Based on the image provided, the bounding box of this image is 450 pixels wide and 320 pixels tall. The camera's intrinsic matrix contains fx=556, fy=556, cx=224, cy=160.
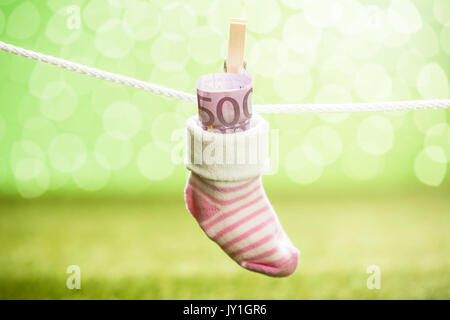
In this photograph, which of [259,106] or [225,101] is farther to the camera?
[259,106]

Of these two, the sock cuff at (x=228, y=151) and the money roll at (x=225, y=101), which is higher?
the money roll at (x=225, y=101)

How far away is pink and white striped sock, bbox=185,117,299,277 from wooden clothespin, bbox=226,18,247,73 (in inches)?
3.2

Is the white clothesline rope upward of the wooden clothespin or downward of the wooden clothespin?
downward

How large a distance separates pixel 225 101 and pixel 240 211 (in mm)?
172

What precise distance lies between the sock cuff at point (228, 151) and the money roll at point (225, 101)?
0.4 inches

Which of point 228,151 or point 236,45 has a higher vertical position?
point 236,45

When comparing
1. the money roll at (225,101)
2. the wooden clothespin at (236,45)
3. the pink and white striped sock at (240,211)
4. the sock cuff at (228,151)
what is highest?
the wooden clothespin at (236,45)

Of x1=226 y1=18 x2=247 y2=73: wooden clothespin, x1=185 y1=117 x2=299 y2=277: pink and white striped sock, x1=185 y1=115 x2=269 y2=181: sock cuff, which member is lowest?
x1=185 y1=117 x2=299 y2=277: pink and white striped sock

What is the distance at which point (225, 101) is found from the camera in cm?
69

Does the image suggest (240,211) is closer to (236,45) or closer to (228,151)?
(228,151)

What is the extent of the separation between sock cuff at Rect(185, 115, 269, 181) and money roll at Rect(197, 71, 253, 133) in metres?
0.01

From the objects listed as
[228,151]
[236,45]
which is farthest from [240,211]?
[236,45]

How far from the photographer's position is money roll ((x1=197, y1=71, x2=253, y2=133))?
27.1 inches

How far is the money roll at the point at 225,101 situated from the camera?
689 mm
